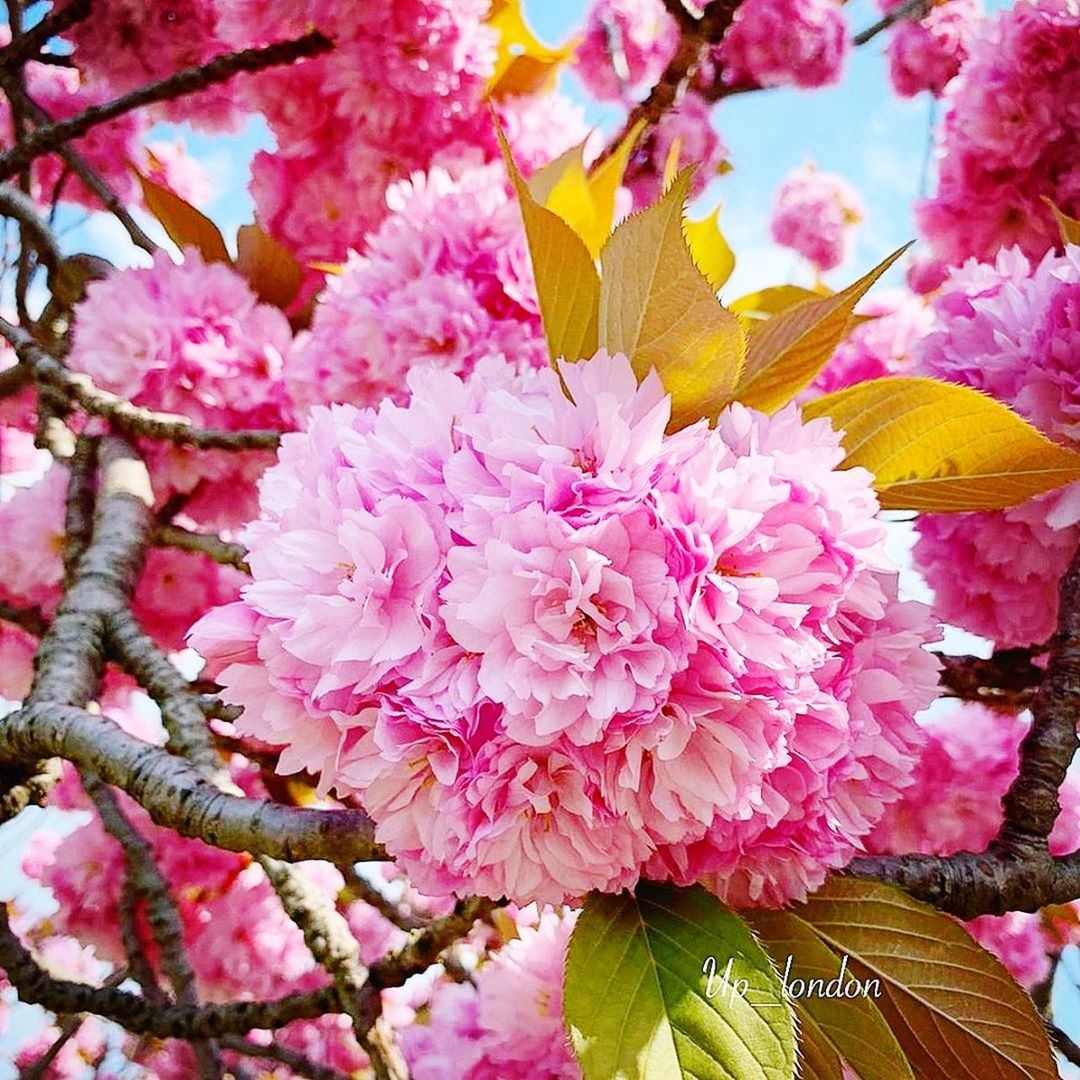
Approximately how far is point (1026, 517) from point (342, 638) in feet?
1.70

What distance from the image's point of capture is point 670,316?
47 cm

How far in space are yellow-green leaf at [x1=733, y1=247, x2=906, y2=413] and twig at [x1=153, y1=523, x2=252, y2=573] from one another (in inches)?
20.4

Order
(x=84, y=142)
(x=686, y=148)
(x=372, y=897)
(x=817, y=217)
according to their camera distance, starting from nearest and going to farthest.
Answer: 1. (x=372, y=897)
2. (x=84, y=142)
3. (x=686, y=148)
4. (x=817, y=217)

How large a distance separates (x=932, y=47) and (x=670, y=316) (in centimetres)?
269

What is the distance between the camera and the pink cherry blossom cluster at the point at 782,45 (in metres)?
2.37

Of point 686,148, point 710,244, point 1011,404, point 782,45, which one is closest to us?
point 1011,404

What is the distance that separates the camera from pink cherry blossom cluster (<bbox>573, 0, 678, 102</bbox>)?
2721 mm

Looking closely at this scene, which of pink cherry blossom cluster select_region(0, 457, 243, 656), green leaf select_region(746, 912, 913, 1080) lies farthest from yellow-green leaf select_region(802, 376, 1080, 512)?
A: pink cherry blossom cluster select_region(0, 457, 243, 656)

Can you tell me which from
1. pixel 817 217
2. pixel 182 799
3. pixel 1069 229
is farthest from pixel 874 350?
pixel 817 217

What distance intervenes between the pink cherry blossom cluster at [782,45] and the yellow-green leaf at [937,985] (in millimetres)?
2294

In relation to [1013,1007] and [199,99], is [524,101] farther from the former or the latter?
[1013,1007]

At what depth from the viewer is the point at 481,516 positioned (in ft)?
1.32

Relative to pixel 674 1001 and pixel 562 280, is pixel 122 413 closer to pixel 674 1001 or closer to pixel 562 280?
pixel 562 280

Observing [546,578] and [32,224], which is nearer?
[546,578]
